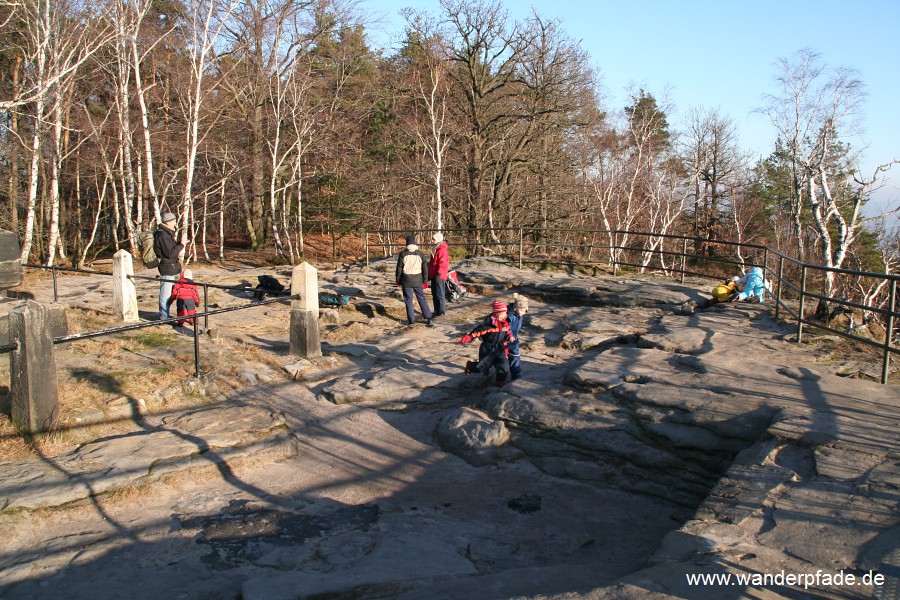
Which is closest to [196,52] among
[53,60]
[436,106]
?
[53,60]

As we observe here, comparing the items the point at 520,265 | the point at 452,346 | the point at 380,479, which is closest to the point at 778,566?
the point at 380,479

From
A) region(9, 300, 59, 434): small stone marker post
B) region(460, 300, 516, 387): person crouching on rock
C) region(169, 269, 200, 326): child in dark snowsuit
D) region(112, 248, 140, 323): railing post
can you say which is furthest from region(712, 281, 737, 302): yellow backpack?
region(9, 300, 59, 434): small stone marker post

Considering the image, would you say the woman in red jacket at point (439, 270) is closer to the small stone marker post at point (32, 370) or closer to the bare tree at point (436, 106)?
the small stone marker post at point (32, 370)

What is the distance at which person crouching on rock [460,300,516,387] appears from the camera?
8469 millimetres

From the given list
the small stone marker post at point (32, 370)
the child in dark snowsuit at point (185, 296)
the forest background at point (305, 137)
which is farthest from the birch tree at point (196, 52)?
the small stone marker post at point (32, 370)

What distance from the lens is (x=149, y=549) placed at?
507cm

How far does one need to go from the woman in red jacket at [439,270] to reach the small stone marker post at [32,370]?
Answer: 703cm

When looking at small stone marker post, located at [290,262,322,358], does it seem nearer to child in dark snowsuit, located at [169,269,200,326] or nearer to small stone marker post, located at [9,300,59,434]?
child in dark snowsuit, located at [169,269,200,326]

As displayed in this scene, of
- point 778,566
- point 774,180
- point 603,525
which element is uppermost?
point 774,180

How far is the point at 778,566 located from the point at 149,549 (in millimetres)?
4419

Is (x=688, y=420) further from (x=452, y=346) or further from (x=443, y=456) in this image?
(x=452, y=346)

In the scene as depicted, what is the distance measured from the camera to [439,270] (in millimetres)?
12430

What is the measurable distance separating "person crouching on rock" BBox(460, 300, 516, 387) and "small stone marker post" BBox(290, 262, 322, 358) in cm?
277

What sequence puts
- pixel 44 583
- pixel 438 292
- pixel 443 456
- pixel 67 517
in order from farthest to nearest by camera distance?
pixel 438 292 < pixel 443 456 < pixel 67 517 < pixel 44 583
